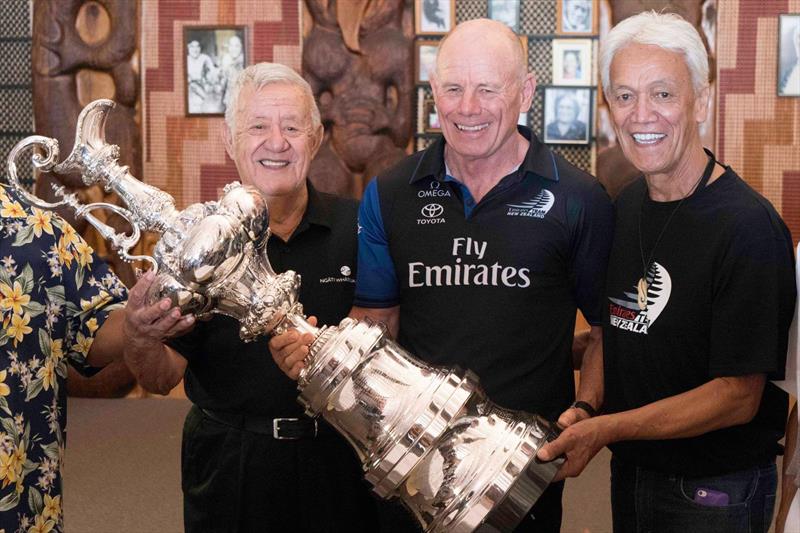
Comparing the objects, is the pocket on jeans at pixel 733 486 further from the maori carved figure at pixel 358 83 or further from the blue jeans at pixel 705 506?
the maori carved figure at pixel 358 83

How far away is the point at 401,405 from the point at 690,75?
2.75ft

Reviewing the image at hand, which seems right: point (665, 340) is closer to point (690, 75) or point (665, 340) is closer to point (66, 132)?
point (690, 75)

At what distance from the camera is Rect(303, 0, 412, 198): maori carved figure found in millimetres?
5184

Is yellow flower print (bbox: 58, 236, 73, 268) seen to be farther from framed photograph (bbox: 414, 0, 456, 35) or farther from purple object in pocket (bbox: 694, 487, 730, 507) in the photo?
framed photograph (bbox: 414, 0, 456, 35)

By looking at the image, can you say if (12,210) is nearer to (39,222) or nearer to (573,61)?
(39,222)

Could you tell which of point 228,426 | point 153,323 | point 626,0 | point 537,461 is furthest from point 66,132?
point 537,461

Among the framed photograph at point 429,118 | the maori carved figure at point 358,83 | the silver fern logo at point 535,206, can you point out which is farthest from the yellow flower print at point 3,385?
the framed photograph at point 429,118

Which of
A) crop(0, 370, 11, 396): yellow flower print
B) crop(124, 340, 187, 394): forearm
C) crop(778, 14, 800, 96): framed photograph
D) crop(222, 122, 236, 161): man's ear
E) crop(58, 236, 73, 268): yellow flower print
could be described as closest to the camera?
crop(0, 370, 11, 396): yellow flower print

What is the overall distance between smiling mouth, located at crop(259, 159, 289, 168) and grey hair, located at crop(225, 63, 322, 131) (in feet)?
0.40

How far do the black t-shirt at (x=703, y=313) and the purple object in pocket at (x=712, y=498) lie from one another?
1.5 inches

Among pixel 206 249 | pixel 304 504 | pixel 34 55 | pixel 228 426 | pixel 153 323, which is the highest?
pixel 34 55

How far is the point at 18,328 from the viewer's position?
66.4 inches

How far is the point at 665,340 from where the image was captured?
1.83 meters

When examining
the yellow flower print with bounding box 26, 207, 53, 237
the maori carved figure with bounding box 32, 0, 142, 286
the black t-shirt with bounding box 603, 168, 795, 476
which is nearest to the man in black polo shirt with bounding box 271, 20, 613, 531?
the black t-shirt with bounding box 603, 168, 795, 476
